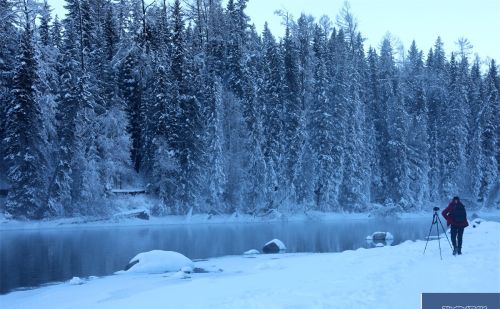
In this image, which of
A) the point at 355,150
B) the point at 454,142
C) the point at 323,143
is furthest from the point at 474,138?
the point at 323,143

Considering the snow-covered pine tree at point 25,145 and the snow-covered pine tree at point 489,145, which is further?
the snow-covered pine tree at point 489,145

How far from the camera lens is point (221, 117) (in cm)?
4503

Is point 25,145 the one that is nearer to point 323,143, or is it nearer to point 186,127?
point 186,127

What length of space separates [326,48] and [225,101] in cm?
1523

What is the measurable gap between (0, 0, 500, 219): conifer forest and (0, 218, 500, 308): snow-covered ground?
25.5 m

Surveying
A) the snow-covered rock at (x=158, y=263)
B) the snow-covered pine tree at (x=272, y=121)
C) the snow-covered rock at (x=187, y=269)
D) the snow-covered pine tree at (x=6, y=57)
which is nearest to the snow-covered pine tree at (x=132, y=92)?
the snow-covered pine tree at (x=6, y=57)

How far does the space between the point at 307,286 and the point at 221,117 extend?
35.9 m

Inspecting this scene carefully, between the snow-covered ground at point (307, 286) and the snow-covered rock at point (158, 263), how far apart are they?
0.56 meters

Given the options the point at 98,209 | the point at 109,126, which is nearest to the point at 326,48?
the point at 109,126

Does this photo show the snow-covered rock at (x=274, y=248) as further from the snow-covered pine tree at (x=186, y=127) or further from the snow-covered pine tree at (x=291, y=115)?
the snow-covered pine tree at (x=291, y=115)
